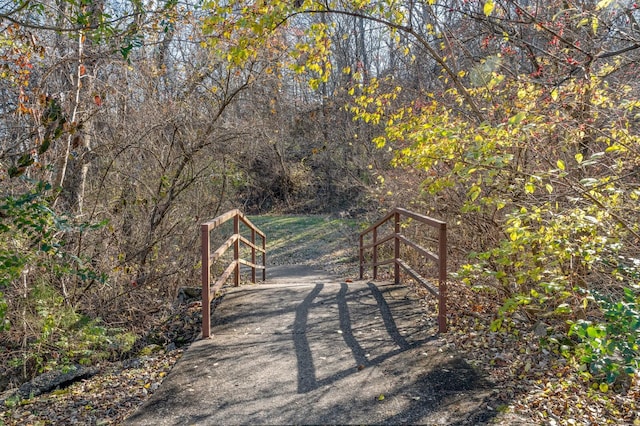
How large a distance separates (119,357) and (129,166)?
9.25 ft

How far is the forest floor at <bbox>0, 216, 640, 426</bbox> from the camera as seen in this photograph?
3.63m

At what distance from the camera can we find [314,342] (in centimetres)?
496

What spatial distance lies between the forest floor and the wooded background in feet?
0.98

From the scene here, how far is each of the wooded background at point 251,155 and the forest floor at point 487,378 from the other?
30cm

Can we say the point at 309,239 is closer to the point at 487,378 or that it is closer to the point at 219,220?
the point at 219,220

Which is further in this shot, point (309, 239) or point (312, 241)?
point (309, 239)

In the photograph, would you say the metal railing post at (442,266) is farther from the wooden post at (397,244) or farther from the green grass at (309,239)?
the green grass at (309,239)

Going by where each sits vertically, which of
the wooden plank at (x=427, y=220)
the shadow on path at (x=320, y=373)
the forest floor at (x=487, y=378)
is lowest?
the forest floor at (x=487, y=378)

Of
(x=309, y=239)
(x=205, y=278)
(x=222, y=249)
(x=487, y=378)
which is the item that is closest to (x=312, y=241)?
(x=309, y=239)

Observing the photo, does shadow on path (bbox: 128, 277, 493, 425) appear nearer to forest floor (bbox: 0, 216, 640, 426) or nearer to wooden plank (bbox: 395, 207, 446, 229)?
forest floor (bbox: 0, 216, 640, 426)

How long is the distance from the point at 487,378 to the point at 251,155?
712 cm

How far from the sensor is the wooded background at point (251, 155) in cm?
421

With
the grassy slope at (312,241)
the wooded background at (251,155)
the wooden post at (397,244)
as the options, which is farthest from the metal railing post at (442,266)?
the grassy slope at (312,241)

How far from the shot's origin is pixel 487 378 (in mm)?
4074
